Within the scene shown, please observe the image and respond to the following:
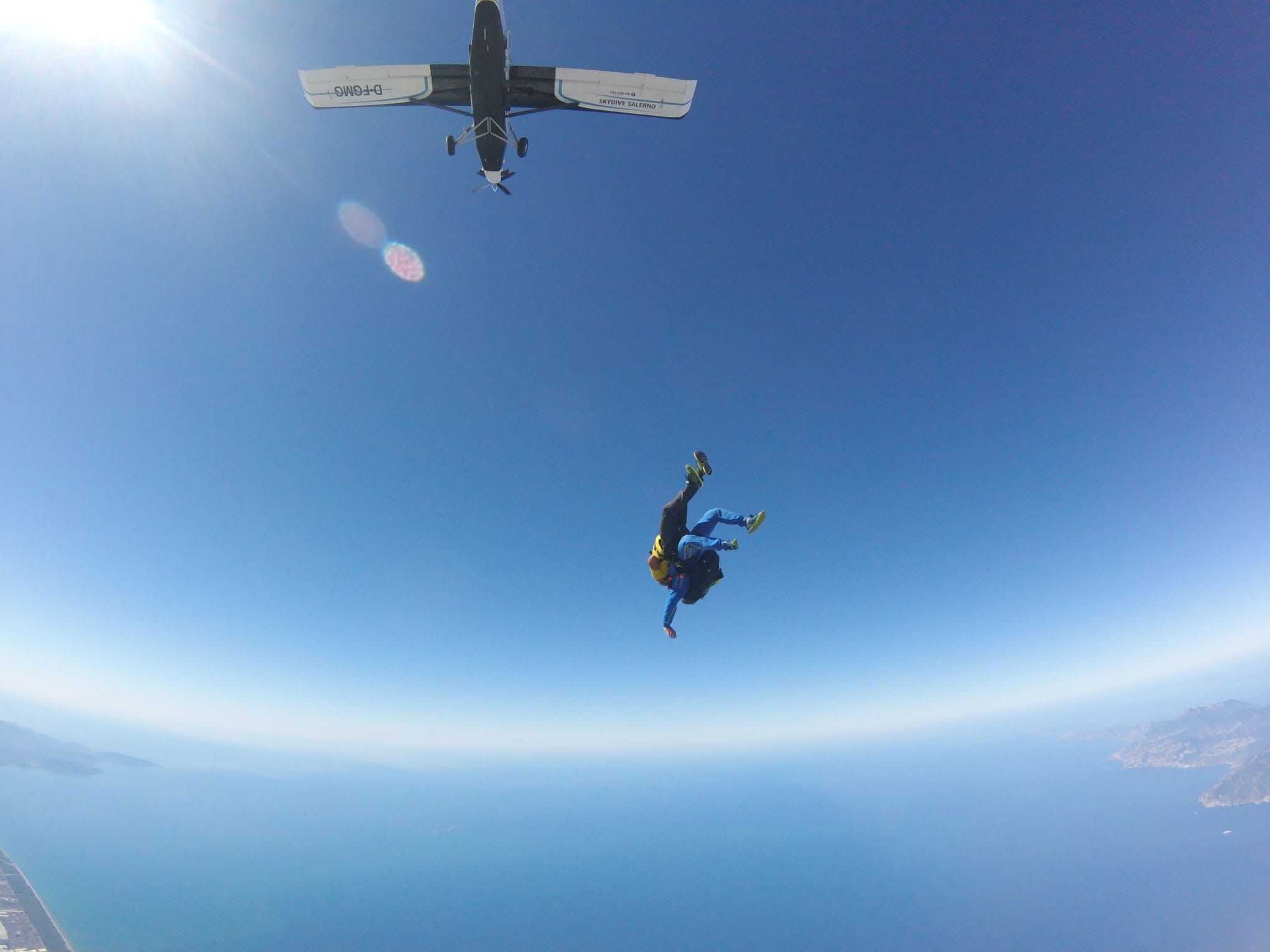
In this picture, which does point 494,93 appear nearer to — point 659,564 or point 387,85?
point 387,85

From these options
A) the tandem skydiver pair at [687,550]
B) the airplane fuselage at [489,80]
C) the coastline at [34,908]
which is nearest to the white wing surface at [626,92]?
the airplane fuselage at [489,80]

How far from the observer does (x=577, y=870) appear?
422ft

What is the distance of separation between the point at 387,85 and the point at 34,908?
13823cm

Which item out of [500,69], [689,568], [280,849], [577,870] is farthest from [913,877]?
[280,849]

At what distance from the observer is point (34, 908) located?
72188 mm

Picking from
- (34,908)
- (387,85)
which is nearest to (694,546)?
(387,85)

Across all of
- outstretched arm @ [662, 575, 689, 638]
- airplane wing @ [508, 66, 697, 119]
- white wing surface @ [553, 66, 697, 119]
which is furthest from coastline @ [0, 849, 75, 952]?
white wing surface @ [553, 66, 697, 119]

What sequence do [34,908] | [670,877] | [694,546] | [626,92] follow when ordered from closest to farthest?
1. [694,546]
2. [626,92]
3. [34,908]
4. [670,877]

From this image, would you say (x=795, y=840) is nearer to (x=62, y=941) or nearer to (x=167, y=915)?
(x=167, y=915)

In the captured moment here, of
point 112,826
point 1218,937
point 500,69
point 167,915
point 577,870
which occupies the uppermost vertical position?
point 500,69

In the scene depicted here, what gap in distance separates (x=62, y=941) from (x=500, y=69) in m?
125

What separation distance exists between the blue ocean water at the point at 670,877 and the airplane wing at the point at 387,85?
4785 inches

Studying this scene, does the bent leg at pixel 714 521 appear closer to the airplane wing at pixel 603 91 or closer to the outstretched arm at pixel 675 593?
the outstretched arm at pixel 675 593

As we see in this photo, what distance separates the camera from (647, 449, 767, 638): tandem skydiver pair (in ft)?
26.2
